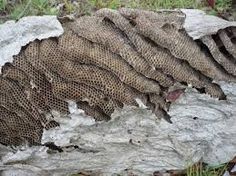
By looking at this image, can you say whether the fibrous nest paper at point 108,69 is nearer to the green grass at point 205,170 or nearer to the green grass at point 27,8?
the green grass at point 205,170

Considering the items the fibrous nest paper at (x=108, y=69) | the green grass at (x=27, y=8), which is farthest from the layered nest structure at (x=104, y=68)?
the green grass at (x=27, y=8)

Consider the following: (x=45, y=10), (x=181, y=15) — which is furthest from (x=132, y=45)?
(x=45, y=10)

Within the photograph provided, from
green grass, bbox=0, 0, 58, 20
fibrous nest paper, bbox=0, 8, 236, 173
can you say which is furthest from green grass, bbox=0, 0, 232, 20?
fibrous nest paper, bbox=0, 8, 236, 173

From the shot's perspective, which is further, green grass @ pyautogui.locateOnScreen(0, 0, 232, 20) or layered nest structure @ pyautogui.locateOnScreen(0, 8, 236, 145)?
green grass @ pyautogui.locateOnScreen(0, 0, 232, 20)

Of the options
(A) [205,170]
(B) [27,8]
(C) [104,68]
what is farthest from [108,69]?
(B) [27,8]

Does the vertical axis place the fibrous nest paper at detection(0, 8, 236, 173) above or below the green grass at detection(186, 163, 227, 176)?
above

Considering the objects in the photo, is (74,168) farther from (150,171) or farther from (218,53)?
(218,53)

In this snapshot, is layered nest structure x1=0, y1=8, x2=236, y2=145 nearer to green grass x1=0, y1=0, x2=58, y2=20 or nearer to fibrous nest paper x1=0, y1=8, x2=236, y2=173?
fibrous nest paper x1=0, y1=8, x2=236, y2=173

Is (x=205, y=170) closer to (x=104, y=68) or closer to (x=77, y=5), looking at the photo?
(x=104, y=68)
